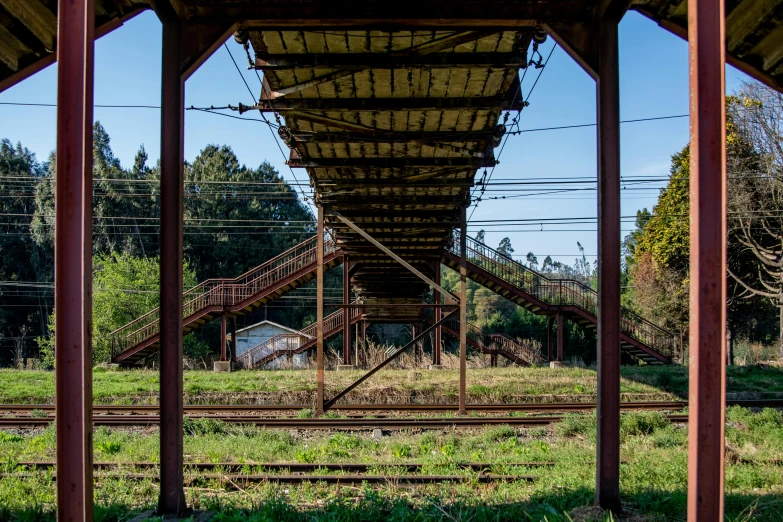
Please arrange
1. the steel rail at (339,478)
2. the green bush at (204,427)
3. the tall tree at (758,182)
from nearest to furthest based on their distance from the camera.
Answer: the steel rail at (339,478) → the green bush at (204,427) → the tall tree at (758,182)

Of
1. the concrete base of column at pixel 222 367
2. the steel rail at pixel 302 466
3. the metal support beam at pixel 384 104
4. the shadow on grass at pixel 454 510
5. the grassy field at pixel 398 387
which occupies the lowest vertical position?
the concrete base of column at pixel 222 367

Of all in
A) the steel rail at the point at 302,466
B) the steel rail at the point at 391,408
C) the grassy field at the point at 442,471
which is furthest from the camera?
the steel rail at the point at 391,408

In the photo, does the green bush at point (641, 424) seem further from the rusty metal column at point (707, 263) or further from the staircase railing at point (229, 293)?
the staircase railing at point (229, 293)

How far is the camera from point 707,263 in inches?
136

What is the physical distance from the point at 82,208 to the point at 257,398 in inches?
525

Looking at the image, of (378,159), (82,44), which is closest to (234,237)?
(378,159)

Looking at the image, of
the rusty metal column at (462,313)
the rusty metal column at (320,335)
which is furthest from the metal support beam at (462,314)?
the rusty metal column at (320,335)

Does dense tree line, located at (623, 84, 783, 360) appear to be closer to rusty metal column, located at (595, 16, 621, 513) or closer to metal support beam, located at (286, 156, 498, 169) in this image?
metal support beam, located at (286, 156, 498, 169)

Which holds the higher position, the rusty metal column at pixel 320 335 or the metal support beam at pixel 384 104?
the metal support beam at pixel 384 104

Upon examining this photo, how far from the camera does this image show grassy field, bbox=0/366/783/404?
1617cm

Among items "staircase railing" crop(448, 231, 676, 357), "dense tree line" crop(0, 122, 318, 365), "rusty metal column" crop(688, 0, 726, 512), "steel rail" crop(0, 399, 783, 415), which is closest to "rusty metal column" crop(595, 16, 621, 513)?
"rusty metal column" crop(688, 0, 726, 512)

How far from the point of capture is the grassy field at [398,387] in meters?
16.2

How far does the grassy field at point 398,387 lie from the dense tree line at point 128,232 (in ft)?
57.0

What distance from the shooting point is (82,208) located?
3672 mm
